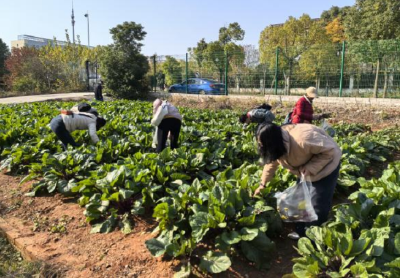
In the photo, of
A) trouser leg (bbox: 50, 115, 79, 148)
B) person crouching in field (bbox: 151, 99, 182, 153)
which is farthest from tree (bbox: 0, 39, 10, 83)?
person crouching in field (bbox: 151, 99, 182, 153)

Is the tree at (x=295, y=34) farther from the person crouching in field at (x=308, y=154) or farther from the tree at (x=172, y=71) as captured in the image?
the person crouching in field at (x=308, y=154)

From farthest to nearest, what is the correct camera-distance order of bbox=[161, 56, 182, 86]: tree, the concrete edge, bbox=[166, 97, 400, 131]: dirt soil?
bbox=[161, 56, 182, 86]: tree < the concrete edge < bbox=[166, 97, 400, 131]: dirt soil

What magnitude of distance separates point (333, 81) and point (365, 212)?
13.2m

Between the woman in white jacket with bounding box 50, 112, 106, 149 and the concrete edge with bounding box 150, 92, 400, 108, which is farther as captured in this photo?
the concrete edge with bounding box 150, 92, 400, 108

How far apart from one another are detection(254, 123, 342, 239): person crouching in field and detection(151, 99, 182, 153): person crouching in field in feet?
10.4

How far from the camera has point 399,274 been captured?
8.13 ft

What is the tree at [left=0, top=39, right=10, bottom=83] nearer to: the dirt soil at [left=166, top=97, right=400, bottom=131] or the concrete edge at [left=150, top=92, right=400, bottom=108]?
the concrete edge at [left=150, top=92, right=400, bottom=108]

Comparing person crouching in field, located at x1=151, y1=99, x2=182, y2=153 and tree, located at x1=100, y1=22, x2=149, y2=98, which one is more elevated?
tree, located at x1=100, y1=22, x2=149, y2=98

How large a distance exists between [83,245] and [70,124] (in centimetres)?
324

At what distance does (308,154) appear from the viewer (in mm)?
3148

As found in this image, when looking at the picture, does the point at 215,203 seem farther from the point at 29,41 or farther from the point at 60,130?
the point at 29,41

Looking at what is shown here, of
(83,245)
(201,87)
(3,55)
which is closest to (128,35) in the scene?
(201,87)

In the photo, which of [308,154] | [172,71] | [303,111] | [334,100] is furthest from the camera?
[172,71]

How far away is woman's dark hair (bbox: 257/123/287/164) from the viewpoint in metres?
2.98
